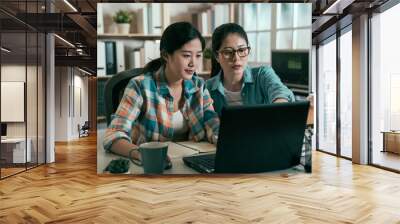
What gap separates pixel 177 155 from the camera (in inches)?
211

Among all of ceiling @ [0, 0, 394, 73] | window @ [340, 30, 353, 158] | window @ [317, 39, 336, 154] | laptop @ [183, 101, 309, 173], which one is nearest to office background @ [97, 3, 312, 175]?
laptop @ [183, 101, 309, 173]

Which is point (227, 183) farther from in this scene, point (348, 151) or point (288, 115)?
point (348, 151)

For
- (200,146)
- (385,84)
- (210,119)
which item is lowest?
(200,146)

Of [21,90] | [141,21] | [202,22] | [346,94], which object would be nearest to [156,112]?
[141,21]

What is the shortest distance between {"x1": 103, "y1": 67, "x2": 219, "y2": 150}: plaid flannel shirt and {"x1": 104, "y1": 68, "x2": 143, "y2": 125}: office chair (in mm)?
59

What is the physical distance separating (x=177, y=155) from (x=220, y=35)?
1.77 metres

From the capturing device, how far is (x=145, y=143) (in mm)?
5309

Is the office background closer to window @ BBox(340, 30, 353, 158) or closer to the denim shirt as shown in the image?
the denim shirt

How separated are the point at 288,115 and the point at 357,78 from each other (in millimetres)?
2534

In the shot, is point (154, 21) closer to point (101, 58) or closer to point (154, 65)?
point (154, 65)

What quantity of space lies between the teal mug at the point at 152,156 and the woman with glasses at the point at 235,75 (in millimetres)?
934

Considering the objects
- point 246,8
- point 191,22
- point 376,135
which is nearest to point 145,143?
point 191,22

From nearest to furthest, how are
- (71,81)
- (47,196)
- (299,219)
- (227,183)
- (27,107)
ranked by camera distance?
1. (299,219)
2. (47,196)
3. (227,183)
4. (27,107)
5. (71,81)

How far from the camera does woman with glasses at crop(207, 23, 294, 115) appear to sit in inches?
209
